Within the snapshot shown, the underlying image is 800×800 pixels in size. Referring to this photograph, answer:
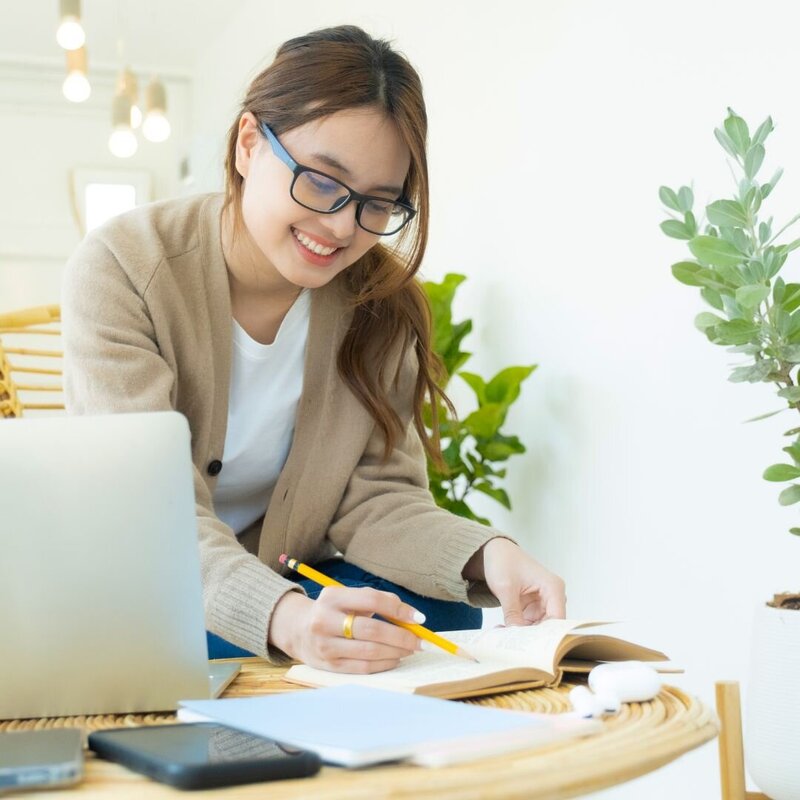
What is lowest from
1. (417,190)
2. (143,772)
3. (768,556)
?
(768,556)

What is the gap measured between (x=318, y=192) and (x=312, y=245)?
0.28 feet

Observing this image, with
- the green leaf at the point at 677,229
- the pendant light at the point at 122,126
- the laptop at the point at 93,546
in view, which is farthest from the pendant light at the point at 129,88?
the laptop at the point at 93,546

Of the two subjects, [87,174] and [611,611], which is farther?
[87,174]

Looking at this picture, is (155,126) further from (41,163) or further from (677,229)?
(677,229)

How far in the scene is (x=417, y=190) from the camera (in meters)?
1.42

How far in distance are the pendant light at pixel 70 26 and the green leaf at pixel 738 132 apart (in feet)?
6.53

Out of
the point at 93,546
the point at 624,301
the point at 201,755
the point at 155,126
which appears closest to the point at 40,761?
the point at 201,755

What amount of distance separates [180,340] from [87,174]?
16.2ft

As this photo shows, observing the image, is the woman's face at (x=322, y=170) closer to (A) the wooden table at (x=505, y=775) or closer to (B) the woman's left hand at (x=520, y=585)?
(B) the woman's left hand at (x=520, y=585)

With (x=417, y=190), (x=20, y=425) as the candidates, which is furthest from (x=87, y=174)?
(x=20, y=425)

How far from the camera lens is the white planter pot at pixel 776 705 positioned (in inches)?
52.7

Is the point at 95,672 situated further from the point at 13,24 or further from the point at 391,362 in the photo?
the point at 13,24

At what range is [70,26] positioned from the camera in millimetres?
2850

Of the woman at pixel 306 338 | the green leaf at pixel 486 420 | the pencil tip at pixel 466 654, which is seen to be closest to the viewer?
the pencil tip at pixel 466 654
